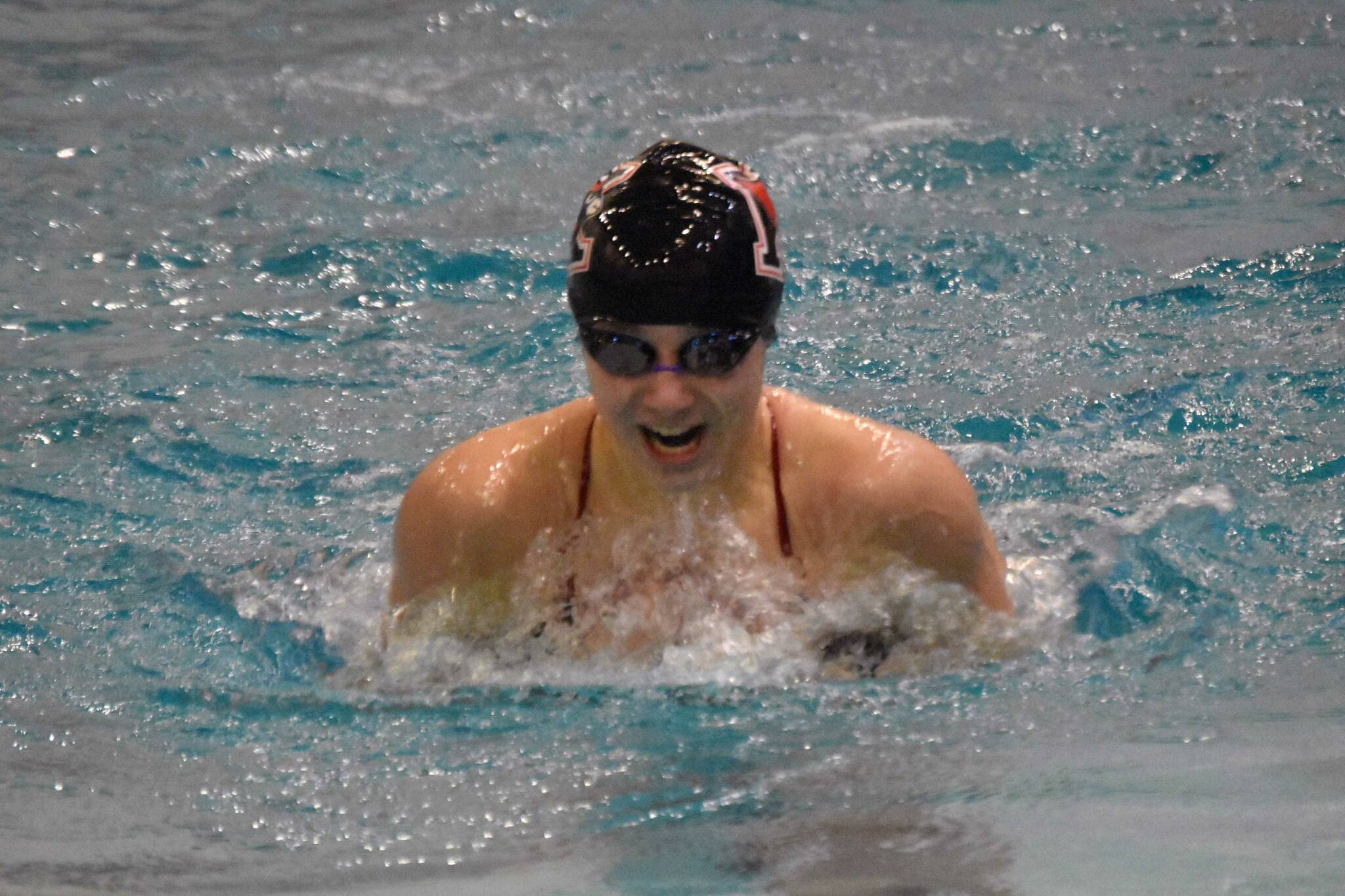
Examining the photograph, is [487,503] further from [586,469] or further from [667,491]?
[667,491]

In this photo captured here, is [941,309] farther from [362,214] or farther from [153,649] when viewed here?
[153,649]

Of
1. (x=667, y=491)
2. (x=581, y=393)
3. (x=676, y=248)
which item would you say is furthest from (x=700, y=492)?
(x=581, y=393)

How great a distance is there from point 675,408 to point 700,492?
1.47 feet

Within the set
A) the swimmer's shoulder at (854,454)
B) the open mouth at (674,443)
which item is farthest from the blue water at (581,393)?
the open mouth at (674,443)

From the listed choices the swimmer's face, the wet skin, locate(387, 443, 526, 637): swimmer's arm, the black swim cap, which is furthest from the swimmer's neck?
the black swim cap

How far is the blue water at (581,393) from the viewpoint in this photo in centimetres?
272

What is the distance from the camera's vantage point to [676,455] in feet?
10.7

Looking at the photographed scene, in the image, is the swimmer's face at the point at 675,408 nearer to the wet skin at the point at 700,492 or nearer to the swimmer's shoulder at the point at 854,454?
the wet skin at the point at 700,492

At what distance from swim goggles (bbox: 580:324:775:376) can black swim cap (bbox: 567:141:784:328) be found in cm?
3

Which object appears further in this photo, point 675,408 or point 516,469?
point 516,469

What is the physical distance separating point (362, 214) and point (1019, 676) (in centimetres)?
488

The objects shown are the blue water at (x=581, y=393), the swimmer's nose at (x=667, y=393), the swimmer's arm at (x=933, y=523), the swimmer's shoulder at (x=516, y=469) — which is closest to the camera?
the blue water at (x=581, y=393)

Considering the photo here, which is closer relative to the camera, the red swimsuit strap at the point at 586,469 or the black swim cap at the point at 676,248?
the black swim cap at the point at 676,248

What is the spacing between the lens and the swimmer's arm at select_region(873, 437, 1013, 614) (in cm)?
338
